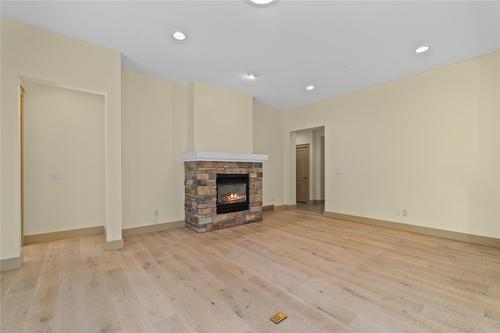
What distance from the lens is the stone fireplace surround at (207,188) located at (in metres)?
3.90

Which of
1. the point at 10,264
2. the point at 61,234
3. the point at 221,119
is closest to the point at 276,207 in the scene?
the point at 221,119

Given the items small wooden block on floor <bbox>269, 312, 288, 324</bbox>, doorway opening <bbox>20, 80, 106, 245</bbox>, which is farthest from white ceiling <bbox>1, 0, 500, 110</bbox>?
small wooden block on floor <bbox>269, 312, 288, 324</bbox>

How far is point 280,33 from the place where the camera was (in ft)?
8.70

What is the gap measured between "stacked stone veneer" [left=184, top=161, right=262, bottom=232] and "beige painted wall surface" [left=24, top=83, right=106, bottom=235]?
62.1 inches

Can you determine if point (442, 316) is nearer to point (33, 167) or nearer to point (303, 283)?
point (303, 283)

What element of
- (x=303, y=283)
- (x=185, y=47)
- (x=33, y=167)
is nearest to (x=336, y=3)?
(x=185, y=47)

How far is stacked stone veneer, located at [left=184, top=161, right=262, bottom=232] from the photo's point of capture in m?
3.90

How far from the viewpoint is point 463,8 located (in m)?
2.23

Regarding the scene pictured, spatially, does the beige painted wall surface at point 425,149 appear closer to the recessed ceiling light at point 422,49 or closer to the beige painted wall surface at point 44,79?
the recessed ceiling light at point 422,49

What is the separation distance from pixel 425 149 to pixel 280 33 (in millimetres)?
3245

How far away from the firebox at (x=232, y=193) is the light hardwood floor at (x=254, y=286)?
43.0 inches

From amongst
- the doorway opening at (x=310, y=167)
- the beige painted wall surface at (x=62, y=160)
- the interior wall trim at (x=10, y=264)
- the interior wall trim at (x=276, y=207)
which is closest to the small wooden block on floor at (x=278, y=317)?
the interior wall trim at (x=10, y=264)

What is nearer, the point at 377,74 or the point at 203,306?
the point at 203,306

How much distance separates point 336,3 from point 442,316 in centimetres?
295
